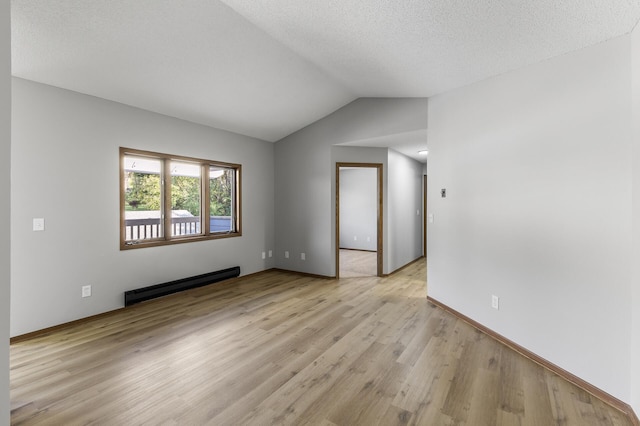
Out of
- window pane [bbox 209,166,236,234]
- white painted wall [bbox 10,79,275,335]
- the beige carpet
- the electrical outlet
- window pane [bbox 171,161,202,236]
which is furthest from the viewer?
the beige carpet

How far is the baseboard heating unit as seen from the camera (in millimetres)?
3670

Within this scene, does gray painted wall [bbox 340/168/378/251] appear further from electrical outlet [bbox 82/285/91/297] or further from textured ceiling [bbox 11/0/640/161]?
electrical outlet [bbox 82/285/91/297]

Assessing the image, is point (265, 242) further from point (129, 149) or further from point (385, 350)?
point (385, 350)

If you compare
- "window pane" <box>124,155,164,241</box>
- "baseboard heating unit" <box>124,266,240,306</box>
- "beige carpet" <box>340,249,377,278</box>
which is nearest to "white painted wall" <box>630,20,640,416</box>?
"beige carpet" <box>340,249,377,278</box>

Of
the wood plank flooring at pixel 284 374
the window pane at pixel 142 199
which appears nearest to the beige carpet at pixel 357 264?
the wood plank flooring at pixel 284 374

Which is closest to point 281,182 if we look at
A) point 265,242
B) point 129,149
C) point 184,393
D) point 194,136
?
point 265,242

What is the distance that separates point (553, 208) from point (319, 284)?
3366 millimetres

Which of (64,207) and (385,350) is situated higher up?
(64,207)

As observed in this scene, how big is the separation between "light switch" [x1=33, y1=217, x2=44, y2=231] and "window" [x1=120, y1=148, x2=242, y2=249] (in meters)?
0.75

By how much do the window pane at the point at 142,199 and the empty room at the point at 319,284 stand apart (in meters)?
0.03

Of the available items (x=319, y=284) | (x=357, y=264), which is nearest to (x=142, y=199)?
(x=319, y=284)

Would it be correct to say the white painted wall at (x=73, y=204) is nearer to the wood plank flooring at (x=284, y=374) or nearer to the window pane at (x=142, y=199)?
the window pane at (x=142, y=199)

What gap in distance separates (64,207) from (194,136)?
6.19 ft

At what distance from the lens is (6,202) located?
4.12 feet
